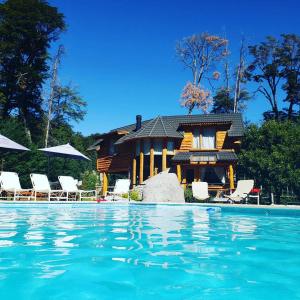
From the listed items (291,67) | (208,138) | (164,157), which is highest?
(291,67)

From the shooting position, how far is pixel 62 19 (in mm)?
34750

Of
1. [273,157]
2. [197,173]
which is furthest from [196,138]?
[273,157]

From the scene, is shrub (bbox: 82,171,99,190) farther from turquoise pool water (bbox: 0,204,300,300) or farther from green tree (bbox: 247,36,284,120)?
green tree (bbox: 247,36,284,120)

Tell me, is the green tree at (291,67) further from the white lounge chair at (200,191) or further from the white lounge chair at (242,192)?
the white lounge chair at (200,191)

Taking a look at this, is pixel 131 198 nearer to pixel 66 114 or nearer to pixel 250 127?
pixel 250 127

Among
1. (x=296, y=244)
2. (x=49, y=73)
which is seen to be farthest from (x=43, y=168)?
(x=296, y=244)

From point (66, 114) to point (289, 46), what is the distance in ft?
85.4

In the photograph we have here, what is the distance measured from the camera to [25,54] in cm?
3369

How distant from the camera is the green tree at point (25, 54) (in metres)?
31.4

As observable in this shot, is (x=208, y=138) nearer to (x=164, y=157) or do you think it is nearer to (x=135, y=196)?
(x=164, y=157)

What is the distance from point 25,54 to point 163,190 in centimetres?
2377

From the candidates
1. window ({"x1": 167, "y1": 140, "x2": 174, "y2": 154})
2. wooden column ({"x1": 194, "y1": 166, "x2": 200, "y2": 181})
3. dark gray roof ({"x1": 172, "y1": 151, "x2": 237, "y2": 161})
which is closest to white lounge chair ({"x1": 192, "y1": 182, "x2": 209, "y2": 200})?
dark gray roof ({"x1": 172, "y1": 151, "x2": 237, "y2": 161})

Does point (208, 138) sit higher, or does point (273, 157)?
point (208, 138)

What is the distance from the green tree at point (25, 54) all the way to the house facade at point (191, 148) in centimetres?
1162
